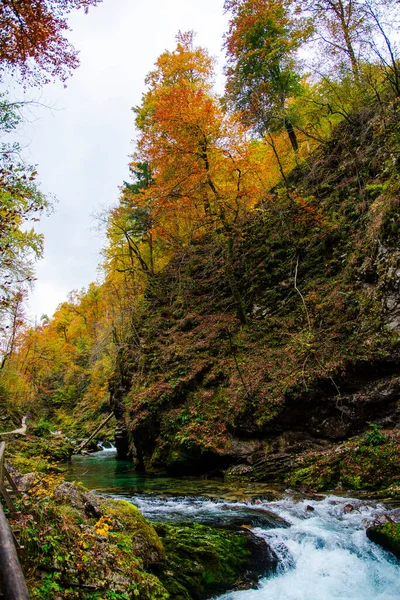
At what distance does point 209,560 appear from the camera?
201 inches

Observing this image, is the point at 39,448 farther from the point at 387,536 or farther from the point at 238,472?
the point at 387,536

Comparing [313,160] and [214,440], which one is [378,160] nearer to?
[313,160]

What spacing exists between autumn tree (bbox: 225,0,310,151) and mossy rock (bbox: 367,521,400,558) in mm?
15468

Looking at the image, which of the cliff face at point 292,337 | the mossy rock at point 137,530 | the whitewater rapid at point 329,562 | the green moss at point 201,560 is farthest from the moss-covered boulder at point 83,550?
the cliff face at point 292,337

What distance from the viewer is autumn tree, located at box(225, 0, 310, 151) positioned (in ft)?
53.6

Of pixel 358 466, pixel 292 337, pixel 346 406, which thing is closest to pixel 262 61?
pixel 292 337

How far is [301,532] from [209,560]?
187 cm

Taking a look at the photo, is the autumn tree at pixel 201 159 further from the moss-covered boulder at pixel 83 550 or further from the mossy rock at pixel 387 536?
the moss-covered boulder at pixel 83 550

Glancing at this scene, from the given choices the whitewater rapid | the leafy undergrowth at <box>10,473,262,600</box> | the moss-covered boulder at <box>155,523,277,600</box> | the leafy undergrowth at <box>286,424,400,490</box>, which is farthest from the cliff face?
the leafy undergrowth at <box>10,473,262,600</box>

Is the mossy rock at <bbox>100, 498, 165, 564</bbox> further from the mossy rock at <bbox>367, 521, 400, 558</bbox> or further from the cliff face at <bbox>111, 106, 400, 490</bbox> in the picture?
the cliff face at <bbox>111, 106, 400, 490</bbox>

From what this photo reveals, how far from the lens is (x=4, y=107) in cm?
732

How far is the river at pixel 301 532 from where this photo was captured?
A: 4.86 meters

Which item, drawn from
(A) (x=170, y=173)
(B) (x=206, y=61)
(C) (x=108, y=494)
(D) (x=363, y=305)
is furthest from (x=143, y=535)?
(B) (x=206, y=61)

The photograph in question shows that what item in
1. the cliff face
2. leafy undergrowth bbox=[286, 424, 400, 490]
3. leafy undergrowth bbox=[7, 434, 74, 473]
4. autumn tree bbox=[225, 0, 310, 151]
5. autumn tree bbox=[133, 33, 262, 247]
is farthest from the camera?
autumn tree bbox=[225, 0, 310, 151]
